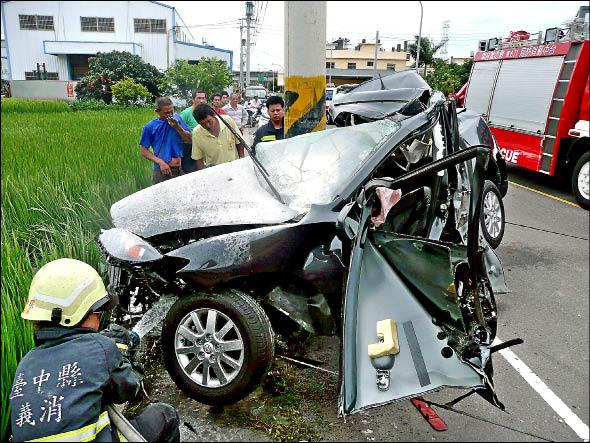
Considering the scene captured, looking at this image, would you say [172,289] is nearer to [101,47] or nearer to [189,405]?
[189,405]

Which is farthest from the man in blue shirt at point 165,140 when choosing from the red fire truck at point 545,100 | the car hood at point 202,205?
the red fire truck at point 545,100

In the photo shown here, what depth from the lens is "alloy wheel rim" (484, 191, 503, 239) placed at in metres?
4.91

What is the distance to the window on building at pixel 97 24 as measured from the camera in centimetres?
437

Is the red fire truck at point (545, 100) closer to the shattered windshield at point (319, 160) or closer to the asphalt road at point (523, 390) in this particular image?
the asphalt road at point (523, 390)

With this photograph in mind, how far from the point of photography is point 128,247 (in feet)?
9.16

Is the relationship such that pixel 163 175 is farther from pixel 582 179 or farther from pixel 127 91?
pixel 582 179

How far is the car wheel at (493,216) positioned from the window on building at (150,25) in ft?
12.9

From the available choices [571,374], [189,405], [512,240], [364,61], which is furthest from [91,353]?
[364,61]

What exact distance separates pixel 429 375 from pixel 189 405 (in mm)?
1451

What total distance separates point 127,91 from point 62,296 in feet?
21.2

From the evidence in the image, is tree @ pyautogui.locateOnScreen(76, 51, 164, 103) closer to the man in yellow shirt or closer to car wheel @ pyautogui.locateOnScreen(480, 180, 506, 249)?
the man in yellow shirt

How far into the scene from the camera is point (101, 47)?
604cm

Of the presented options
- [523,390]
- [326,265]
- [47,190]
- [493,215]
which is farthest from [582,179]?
[47,190]

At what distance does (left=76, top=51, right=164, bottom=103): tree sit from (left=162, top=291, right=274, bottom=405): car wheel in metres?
4.80
